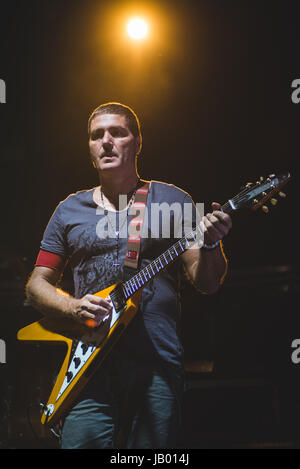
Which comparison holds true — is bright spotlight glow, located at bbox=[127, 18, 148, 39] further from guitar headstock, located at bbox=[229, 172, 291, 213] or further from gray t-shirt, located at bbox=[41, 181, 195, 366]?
guitar headstock, located at bbox=[229, 172, 291, 213]

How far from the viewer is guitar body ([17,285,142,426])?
1819 millimetres

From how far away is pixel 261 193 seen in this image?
1854 millimetres

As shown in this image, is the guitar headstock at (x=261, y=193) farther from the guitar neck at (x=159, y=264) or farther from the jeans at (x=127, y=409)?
the jeans at (x=127, y=409)

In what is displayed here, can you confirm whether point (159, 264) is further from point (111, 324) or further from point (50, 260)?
point (50, 260)

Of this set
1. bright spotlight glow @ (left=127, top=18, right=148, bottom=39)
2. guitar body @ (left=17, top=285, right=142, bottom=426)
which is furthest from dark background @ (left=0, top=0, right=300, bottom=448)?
guitar body @ (left=17, top=285, right=142, bottom=426)

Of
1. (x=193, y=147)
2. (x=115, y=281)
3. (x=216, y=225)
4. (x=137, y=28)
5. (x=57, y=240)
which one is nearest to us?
(x=216, y=225)

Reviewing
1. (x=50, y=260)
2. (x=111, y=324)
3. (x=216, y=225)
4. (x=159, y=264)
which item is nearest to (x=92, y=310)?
(x=111, y=324)

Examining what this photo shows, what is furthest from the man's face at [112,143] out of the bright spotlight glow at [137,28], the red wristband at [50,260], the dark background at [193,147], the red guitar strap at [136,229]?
the bright spotlight glow at [137,28]

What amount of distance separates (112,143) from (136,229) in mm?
528

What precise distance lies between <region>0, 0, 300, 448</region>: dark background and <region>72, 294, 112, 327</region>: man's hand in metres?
1.88

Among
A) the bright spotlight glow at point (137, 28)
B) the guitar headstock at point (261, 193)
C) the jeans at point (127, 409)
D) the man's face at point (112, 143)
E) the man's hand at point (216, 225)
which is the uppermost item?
the bright spotlight glow at point (137, 28)

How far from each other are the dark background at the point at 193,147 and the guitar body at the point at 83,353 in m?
1.84

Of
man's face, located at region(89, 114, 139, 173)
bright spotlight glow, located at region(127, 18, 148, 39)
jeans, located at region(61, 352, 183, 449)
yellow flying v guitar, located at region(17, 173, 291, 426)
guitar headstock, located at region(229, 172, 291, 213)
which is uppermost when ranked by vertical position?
bright spotlight glow, located at region(127, 18, 148, 39)

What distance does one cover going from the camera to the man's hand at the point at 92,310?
184cm
